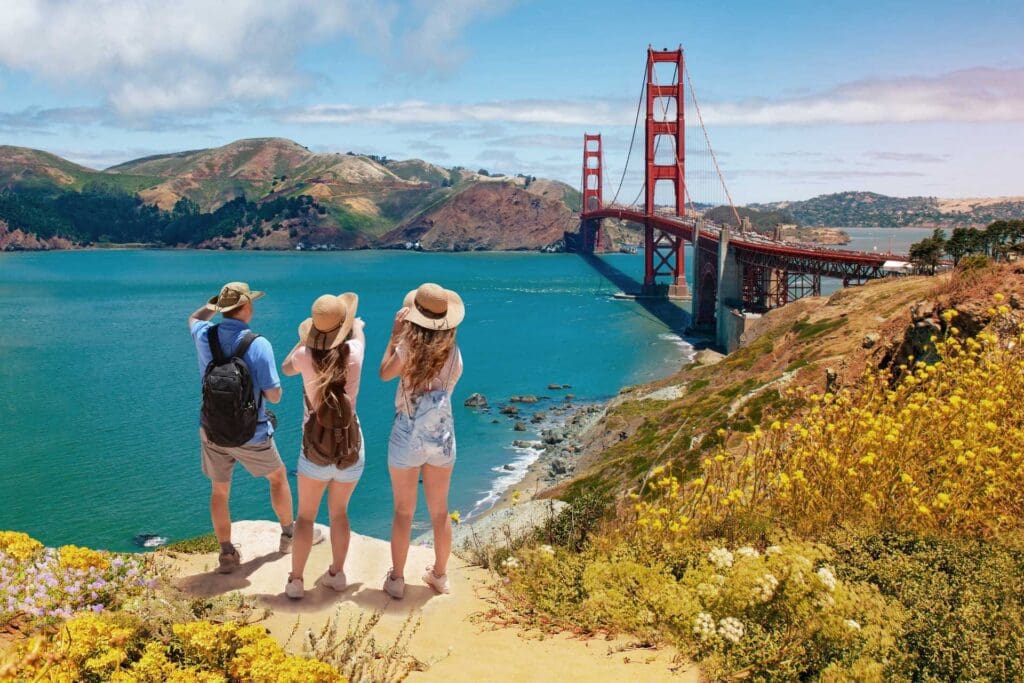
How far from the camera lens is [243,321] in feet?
19.7

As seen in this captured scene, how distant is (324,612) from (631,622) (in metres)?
2.12

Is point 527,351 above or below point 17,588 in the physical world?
below

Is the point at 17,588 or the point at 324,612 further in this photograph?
the point at 324,612

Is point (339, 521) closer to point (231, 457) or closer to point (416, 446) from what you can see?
point (416, 446)

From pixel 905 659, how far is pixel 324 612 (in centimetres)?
363

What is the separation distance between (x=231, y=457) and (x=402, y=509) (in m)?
1.44

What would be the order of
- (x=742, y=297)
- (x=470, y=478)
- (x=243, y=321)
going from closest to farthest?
(x=243, y=321) → (x=470, y=478) → (x=742, y=297)

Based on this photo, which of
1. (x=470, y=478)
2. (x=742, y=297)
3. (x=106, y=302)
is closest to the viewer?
(x=470, y=478)

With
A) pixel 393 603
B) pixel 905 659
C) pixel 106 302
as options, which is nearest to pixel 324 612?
pixel 393 603

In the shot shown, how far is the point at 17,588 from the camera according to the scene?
5168 millimetres

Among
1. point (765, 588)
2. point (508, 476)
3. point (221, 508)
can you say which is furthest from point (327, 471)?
point (508, 476)

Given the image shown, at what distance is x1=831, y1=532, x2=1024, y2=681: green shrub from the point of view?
391 centimetres

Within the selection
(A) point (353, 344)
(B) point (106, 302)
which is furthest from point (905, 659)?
(B) point (106, 302)

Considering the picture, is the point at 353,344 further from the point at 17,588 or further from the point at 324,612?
the point at 17,588
